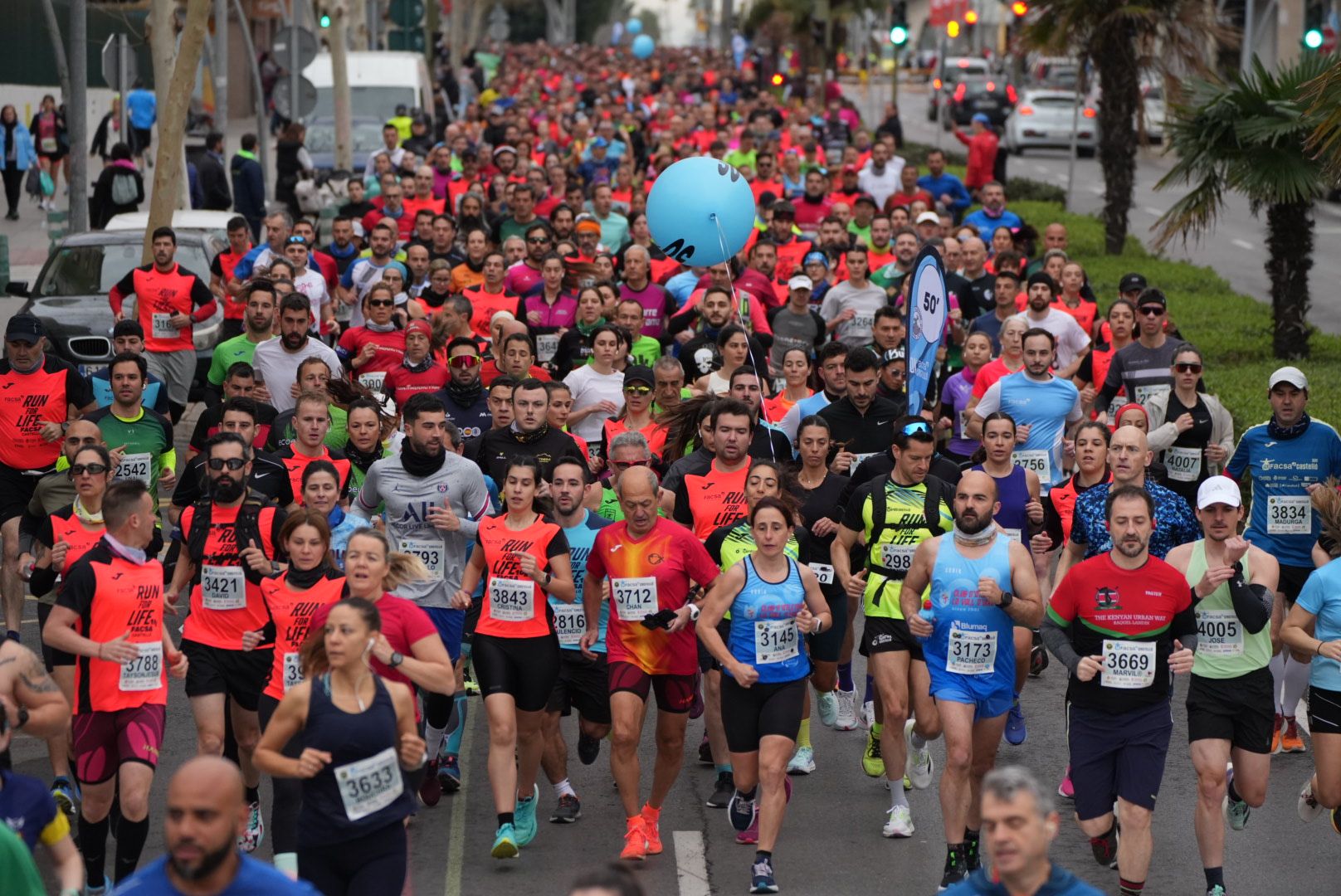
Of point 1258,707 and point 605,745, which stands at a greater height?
point 1258,707

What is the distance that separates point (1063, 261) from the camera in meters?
15.9

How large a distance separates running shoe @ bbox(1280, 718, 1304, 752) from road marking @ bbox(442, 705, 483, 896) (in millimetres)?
4286

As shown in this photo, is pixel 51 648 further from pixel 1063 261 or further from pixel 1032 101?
pixel 1032 101

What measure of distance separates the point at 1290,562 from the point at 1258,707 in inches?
89.8

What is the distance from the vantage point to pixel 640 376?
37.0 ft

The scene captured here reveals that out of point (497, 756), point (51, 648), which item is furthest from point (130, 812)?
point (497, 756)

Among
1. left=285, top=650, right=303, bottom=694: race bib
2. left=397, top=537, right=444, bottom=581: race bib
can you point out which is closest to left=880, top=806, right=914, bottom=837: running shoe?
left=397, top=537, right=444, bottom=581: race bib

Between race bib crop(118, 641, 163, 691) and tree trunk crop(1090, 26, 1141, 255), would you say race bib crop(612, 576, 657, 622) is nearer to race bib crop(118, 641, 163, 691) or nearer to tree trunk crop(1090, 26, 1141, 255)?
race bib crop(118, 641, 163, 691)

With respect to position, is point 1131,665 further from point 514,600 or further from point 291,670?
point 291,670

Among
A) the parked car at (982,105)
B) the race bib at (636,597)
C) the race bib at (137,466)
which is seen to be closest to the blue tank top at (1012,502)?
the race bib at (636,597)

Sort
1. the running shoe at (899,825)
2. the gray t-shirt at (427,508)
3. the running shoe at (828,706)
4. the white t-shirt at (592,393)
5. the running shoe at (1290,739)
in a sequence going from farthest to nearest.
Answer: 1. the white t-shirt at (592,393)
2. the running shoe at (828,706)
3. the running shoe at (1290,739)
4. the gray t-shirt at (427,508)
5. the running shoe at (899,825)

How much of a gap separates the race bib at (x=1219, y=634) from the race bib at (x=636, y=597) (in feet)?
7.74

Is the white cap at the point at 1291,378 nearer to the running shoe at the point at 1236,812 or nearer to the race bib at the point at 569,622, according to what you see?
the running shoe at the point at 1236,812

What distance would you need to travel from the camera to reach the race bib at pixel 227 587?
877cm
